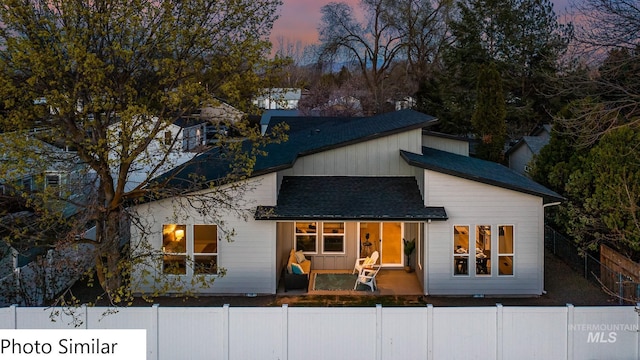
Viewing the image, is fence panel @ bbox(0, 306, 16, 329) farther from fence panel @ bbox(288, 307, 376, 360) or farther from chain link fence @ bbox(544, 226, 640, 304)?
chain link fence @ bbox(544, 226, 640, 304)

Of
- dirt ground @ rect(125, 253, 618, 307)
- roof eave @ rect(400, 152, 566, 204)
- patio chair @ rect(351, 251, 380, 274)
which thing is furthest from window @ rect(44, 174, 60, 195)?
roof eave @ rect(400, 152, 566, 204)

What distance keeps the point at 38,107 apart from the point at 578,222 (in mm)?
15699

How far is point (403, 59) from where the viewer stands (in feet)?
174

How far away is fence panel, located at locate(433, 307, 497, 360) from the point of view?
9.41 meters

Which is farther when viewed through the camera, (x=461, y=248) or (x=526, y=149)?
(x=526, y=149)

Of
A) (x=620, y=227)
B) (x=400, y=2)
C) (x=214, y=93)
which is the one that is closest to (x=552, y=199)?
(x=620, y=227)

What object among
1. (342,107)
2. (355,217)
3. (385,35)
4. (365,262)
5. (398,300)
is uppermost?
(385,35)

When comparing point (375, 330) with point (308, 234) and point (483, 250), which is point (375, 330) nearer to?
point (483, 250)

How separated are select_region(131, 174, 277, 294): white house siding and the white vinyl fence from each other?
4.28 m

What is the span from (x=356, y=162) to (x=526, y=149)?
61.1 ft

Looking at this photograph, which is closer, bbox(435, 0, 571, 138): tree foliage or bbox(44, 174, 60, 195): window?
bbox(44, 174, 60, 195): window

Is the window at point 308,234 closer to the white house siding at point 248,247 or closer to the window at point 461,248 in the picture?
the white house siding at point 248,247

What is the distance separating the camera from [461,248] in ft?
45.9

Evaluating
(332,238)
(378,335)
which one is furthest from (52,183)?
(378,335)
